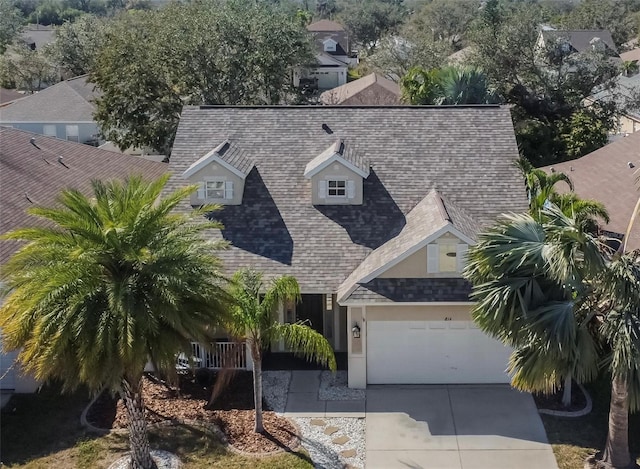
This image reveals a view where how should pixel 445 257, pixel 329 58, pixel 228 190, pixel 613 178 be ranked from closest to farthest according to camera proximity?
pixel 445 257
pixel 228 190
pixel 613 178
pixel 329 58

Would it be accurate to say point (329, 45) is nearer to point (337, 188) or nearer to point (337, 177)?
point (337, 188)

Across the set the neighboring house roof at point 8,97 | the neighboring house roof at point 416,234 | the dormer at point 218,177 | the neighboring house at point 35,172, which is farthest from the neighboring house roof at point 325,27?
the neighboring house roof at point 416,234

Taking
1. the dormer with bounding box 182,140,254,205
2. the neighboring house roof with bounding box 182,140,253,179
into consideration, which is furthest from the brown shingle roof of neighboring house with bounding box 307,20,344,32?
the dormer with bounding box 182,140,254,205

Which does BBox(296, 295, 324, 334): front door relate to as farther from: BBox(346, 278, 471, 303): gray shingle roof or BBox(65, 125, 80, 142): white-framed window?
BBox(65, 125, 80, 142): white-framed window

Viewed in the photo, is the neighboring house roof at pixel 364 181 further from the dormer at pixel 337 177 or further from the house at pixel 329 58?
the house at pixel 329 58

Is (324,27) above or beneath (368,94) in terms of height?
above

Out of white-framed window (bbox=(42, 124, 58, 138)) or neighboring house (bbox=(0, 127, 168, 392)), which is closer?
neighboring house (bbox=(0, 127, 168, 392))

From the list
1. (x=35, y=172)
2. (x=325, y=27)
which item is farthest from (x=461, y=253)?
(x=325, y=27)
